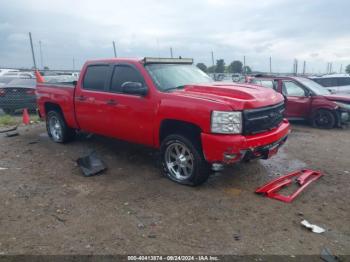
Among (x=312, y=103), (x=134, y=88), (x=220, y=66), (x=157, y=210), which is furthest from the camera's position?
(x=220, y=66)

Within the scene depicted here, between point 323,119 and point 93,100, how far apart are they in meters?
6.83

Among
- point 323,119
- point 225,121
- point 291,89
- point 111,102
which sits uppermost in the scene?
point 111,102

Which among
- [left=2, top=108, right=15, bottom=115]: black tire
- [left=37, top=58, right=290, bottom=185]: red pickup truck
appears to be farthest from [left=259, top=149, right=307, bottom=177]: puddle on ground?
[left=2, top=108, right=15, bottom=115]: black tire

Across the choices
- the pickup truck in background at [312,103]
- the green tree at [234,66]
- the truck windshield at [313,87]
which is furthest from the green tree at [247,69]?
the pickup truck in background at [312,103]

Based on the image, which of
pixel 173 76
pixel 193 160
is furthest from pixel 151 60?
pixel 193 160

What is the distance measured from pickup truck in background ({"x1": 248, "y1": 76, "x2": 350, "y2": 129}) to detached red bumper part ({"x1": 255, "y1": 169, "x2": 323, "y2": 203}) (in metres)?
4.68

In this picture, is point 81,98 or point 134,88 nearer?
point 134,88

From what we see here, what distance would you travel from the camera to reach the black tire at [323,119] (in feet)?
31.0

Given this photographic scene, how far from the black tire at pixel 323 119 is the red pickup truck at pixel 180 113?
4.81 meters

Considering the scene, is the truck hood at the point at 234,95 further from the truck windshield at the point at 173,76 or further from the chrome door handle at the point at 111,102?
the chrome door handle at the point at 111,102

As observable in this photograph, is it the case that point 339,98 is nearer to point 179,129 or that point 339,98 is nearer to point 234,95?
point 234,95

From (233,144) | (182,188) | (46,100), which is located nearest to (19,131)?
(46,100)

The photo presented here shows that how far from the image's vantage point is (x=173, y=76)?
5.49 m

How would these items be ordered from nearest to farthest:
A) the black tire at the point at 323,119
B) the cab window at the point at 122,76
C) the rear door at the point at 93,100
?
the cab window at the point at 122,76 < the rear door at the point at 93,100 < the black tire at the point at 323,119
